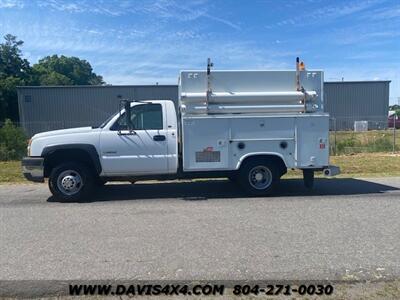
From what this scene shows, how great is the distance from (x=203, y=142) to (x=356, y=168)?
7395mm

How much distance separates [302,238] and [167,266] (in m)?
2.12

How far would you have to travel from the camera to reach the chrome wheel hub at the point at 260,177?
29.8ft

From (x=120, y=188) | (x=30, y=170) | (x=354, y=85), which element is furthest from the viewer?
(x=354, y=85)

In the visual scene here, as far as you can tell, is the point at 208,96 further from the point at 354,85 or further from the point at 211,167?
the point at 354,85

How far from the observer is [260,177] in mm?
9133

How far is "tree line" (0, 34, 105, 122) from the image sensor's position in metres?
46.4

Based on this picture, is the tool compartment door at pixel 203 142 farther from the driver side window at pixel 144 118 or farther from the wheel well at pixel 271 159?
the driver side window at pixel 144 118

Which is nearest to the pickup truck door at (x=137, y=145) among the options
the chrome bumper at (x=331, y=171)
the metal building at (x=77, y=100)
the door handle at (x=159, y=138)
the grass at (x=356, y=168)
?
the door handle at (x=159, y=138)

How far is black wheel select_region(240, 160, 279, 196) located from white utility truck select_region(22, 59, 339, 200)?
0.07 feet

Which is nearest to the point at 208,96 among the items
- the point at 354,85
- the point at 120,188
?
the point at 120,188

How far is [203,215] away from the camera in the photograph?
7348 mm

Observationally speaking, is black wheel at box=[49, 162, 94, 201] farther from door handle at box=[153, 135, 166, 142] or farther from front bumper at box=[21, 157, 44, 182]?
door handle at box=[153, 135, 166, 142]

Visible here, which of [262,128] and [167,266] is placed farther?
[262,128]

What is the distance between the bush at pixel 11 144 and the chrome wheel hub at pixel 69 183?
10.4 metres
